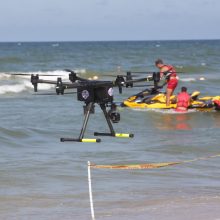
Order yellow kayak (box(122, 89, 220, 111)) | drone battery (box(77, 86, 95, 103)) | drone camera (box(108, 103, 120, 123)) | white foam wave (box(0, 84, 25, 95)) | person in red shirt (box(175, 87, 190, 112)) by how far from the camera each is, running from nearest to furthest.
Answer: drone battery (box(77, 86, 95, 103)), drone camera (box(108, 103, 120, 123)), person in red shirt (box(175, 87, 190, 112)), yellow kayak (box(122, 89, 220, 111)), white foam wave (box(0, 84, 25, 95))

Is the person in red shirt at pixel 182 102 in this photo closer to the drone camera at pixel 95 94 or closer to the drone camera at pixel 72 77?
the drone camera at pixel 72 77

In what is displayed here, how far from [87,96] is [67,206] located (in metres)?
1.82

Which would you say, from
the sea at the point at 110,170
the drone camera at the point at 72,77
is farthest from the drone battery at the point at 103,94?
the sea at the point at 110,170

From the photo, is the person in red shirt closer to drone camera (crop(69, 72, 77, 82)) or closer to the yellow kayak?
the yellow kayak

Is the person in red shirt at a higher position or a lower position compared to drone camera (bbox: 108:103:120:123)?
lower

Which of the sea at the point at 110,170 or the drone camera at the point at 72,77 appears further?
the sea at the point at 110,170

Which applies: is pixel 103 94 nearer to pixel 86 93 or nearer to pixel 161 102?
pixel 86 93

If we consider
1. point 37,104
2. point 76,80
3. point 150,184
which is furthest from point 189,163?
point 37,104

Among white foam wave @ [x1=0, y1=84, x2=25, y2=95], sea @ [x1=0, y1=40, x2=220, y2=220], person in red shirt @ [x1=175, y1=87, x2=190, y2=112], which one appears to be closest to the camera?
sea @ [x1=0, y1=40, x2=220, y2=220]

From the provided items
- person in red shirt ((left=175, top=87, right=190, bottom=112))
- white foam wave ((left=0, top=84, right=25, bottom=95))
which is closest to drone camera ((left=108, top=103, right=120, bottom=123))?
person in red shirt ((left=175, top=87, right=190, bottom=112))

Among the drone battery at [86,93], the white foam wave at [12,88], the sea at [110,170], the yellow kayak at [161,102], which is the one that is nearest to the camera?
the drone battery at [86,93]

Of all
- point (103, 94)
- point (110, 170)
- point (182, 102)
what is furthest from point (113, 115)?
point (182, 102)

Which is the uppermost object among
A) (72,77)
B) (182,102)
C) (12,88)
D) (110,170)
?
(72,77)

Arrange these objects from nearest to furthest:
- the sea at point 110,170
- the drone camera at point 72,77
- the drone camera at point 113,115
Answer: the drone camera at point 72,77 → the drone camera at point 113,115 → the sea at point 110,170
